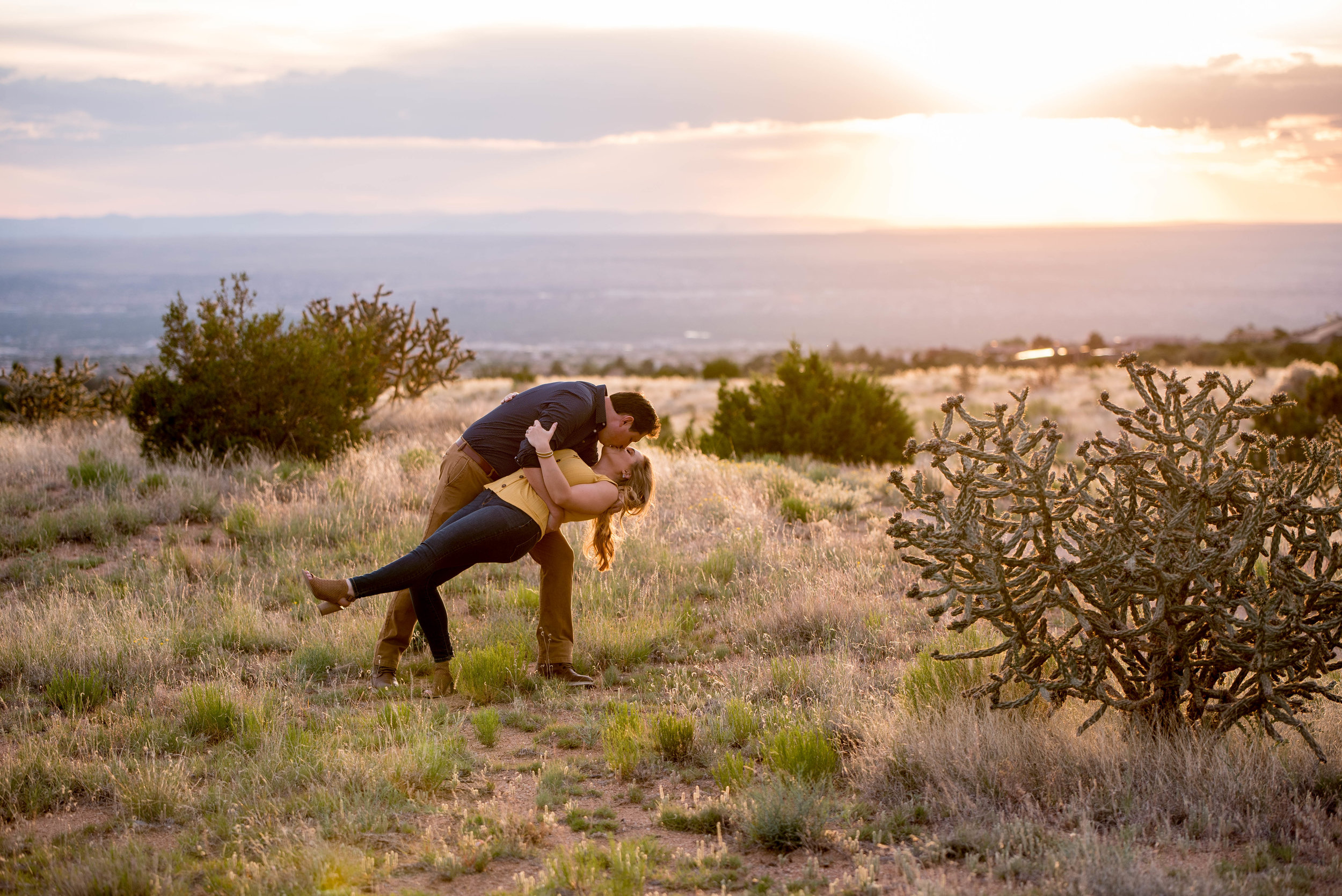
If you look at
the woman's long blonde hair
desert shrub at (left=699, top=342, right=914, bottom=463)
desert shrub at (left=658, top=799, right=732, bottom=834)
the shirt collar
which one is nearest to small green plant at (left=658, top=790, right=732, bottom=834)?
desert shrub at (left=658, top=799, right=732, bottom=834)

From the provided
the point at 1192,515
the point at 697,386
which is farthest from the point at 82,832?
the point at 697,386

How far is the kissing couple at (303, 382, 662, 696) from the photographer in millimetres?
5191

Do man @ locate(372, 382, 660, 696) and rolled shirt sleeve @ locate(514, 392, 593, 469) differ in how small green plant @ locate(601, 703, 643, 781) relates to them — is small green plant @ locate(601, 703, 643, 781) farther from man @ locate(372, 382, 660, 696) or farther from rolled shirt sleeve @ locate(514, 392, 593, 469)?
rolled shirt sleeve @ locate(514, 392, 593, 469)

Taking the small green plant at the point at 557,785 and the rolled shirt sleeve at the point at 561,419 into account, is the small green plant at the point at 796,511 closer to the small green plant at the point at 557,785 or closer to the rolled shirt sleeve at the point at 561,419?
the rolled shirt sleeve at the point at 561,419

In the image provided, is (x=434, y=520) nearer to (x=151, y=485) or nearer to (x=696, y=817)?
(x=696, y=817)

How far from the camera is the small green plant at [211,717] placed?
5.00m

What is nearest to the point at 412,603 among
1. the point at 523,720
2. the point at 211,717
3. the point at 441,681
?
the point at 441,681

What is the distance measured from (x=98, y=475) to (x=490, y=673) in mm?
6303


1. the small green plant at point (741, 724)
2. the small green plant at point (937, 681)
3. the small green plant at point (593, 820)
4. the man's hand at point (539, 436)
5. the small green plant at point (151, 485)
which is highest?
the man's hand at point (539, 436)

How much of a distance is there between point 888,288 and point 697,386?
500 feet

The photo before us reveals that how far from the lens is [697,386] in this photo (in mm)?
30969

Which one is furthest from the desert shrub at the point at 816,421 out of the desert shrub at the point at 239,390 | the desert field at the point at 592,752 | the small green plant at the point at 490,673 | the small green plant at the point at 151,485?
the small green plant at the point at 490,673

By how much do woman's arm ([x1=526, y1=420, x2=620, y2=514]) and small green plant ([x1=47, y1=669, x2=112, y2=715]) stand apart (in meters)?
2.71

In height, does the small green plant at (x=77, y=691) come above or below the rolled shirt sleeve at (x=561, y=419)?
below
